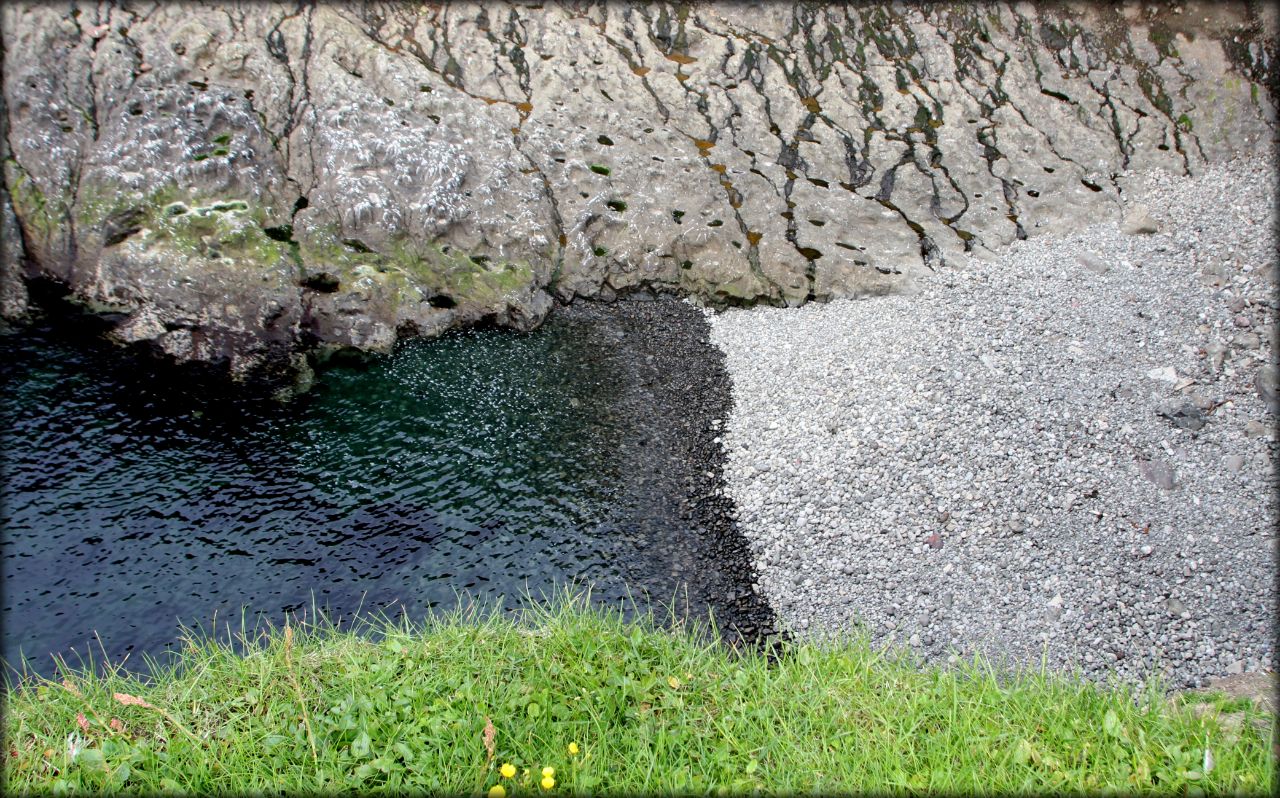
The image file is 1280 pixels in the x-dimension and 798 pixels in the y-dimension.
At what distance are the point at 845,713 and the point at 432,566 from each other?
671cm

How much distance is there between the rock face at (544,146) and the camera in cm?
1608

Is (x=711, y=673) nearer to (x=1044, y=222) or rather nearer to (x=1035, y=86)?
(x=1044, y=222)

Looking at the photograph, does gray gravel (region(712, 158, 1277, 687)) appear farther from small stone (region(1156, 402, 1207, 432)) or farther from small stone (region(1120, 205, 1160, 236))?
small stone (region(1120, 205, 1160, 236))

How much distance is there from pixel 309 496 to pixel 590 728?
25.2 feet

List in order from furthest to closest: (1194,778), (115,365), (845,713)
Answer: (115,365)
(845,713)
(1194,778)

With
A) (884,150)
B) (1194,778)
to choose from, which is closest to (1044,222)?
(884,150)

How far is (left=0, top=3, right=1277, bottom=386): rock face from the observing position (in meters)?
16.1

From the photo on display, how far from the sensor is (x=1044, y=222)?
18.3 metres

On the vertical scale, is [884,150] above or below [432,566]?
above

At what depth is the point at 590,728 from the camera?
687cm

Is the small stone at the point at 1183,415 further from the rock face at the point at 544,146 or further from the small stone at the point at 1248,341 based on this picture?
the rock face at the point at 544,146

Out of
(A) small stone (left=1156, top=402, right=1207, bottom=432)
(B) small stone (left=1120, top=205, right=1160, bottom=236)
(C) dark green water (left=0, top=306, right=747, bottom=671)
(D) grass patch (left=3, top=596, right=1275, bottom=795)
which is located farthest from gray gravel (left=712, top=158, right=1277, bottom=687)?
(C) dark green water (left=0, top=306, right=747, bottom=671)

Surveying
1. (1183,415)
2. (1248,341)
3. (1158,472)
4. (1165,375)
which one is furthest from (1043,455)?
(1248,341)

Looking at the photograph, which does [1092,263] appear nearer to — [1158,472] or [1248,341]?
[1248,341]
